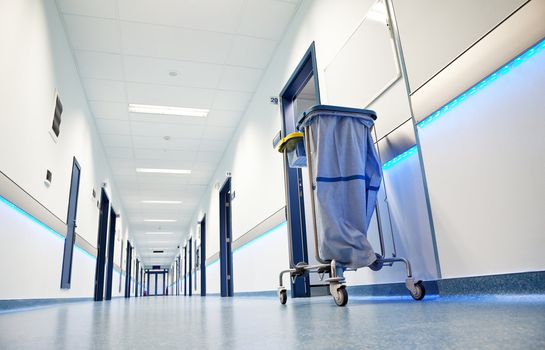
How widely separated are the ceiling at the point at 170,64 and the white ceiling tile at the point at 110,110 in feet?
0.05

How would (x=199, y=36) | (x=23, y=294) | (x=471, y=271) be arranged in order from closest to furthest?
(x=471, y=271) < (x=23, y=294) < (x=199, y=36)

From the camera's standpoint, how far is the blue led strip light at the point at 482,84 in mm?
1447

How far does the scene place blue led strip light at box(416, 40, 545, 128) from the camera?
1447 mm

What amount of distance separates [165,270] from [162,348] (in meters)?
37.2

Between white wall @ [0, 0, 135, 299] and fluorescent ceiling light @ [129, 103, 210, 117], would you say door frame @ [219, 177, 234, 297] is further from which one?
white wall @ [0, 0, 135, 299]

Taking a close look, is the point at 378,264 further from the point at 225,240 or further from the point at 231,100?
the point at 225,240

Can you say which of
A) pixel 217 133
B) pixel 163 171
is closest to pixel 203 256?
pixel 163 171

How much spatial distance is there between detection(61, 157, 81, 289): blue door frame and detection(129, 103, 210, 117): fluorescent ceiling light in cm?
134

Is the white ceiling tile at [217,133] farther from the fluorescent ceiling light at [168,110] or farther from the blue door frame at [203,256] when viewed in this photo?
the blue door frame at [203,256]

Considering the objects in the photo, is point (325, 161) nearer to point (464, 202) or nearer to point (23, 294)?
point (464, 202)

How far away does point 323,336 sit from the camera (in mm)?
881

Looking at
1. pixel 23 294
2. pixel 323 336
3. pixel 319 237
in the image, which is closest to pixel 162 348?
pixel 323 336

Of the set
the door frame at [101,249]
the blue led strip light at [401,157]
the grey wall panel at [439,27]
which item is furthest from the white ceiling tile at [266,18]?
the door frame at [101,249]

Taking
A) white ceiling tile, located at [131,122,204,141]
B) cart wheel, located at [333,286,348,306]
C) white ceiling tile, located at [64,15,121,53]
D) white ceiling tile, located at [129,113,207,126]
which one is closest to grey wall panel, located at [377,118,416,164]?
cart wheel, located at [333,286,348,306]
